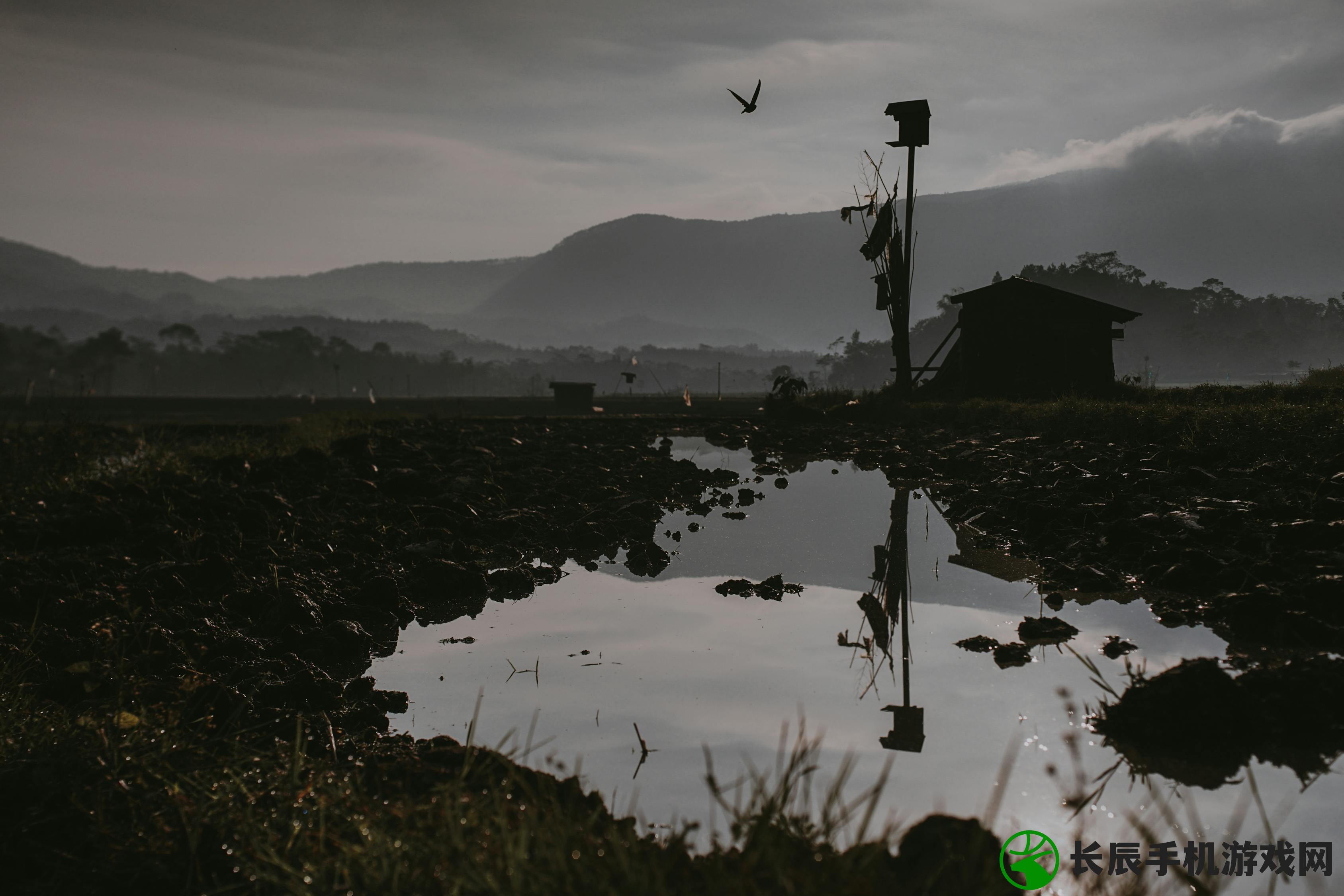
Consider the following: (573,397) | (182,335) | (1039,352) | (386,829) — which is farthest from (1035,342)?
(182,335)

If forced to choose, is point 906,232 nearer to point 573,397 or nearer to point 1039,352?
point 1039,352

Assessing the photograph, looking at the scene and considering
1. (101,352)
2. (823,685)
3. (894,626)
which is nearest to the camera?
(823,685)

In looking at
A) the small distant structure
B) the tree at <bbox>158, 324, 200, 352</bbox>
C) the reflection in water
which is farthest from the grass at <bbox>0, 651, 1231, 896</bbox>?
the tree at <bbox>158, 324, 200, 352</bbox>

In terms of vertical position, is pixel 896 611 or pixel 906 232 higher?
pixel 906 232

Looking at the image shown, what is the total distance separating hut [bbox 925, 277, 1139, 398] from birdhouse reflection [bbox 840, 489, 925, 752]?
16714 mm

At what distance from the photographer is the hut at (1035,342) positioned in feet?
85.0

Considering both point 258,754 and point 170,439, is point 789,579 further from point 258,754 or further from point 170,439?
point 170,439

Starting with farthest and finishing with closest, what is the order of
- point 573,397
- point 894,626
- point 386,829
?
point 573,397 → point 894,626 → point 386,829

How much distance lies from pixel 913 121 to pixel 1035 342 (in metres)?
7.66

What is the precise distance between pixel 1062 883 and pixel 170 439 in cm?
1901

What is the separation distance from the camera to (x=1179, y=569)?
7211mm

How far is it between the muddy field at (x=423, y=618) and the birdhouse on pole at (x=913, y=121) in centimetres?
1417

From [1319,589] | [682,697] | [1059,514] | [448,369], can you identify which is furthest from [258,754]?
[448,369]

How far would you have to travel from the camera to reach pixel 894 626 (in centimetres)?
689
